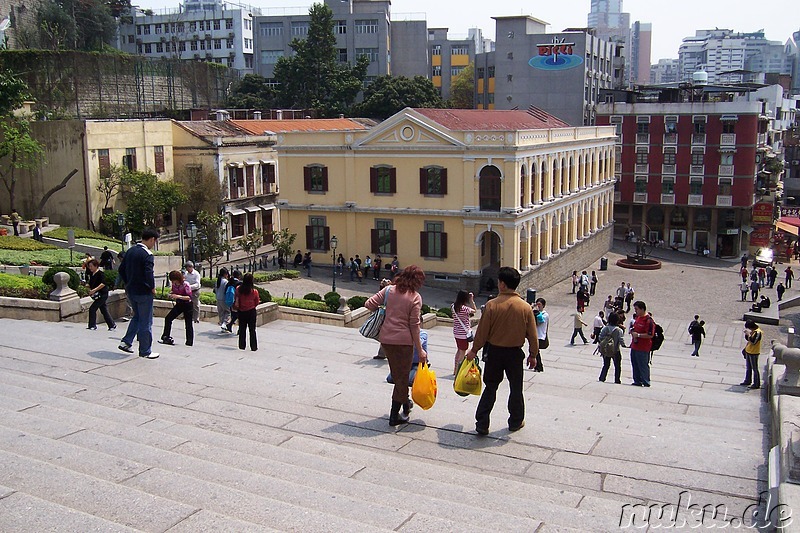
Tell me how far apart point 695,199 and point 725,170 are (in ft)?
9.07

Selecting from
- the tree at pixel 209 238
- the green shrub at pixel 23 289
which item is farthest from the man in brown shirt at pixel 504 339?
the tree at pixel 209 238

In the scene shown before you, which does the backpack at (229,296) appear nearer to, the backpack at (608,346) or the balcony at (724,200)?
the backpack at (608,346)

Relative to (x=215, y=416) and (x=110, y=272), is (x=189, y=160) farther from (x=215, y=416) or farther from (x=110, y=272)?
(x=215, y=416)

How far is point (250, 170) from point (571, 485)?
4076 centimetres

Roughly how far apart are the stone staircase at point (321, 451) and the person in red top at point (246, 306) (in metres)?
1.68

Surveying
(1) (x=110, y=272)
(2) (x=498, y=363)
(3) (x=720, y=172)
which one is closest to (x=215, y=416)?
(2) (x=498, y=363)

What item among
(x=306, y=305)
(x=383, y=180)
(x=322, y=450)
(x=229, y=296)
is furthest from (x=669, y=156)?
(x=322, y=450)

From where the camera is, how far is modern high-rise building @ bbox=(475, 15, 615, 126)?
2527 inches

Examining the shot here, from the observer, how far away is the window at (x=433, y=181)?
36278mm

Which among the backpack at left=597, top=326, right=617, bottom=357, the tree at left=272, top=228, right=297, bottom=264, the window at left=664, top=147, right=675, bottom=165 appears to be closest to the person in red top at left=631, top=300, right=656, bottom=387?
the backpack at left=597, top=326, right=617, bottom=357

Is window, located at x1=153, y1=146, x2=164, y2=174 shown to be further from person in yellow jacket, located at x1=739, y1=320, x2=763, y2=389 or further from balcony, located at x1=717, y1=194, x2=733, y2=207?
balcony, located at x1=717, y1=194, x2=733, y2=207

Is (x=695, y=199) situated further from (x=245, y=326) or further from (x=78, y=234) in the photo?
(x=245, y=326)

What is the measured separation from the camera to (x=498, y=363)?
7875mm

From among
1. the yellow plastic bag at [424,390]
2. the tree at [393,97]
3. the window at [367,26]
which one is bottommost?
the yellow plastic bag at [424,390]
